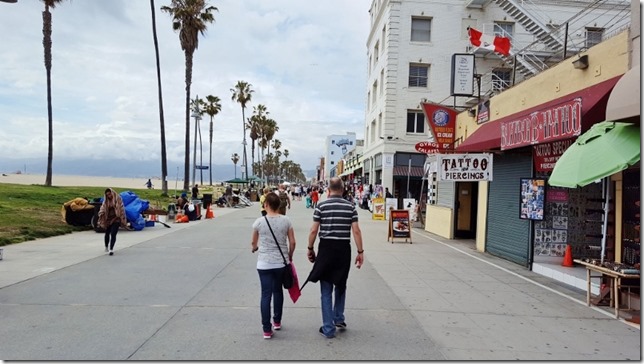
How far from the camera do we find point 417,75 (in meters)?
32.9

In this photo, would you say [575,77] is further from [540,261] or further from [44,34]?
[44,34]

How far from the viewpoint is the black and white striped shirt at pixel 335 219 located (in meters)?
5.56

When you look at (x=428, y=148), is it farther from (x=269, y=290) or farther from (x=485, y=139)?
(x=269, y=290)

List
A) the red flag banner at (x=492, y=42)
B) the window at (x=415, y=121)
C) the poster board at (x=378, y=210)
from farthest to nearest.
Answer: the window at (x=415, y=121) < the poster board at (x=378, y=210) < the red flag banner at (x=492, y=42)

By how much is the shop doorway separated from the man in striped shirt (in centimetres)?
1223

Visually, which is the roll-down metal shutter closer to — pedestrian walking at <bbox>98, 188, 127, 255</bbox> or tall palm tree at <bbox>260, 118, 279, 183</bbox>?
→ pedestrian walking at <bbox>98, 188, 127, 255</bbox>

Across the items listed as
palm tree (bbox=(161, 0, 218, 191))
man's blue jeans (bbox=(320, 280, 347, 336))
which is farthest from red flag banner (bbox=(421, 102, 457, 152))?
palm tree (bbox=(161, 0, 218, 191))

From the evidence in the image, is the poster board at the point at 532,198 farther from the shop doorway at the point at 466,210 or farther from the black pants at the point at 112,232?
the black pants at the point at 112,232

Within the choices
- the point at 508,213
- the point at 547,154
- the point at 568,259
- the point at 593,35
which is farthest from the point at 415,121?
the point at 568,259

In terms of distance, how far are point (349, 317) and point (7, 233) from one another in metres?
11.1

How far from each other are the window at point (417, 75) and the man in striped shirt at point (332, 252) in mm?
28613

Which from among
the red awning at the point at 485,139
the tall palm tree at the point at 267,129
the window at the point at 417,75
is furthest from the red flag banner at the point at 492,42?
the tall palm tree at the point at 267,129

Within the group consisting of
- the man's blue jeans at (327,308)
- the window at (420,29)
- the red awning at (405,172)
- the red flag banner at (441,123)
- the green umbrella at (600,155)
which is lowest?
the man's blue jeans at (327,308)

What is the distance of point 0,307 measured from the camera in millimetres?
6367
